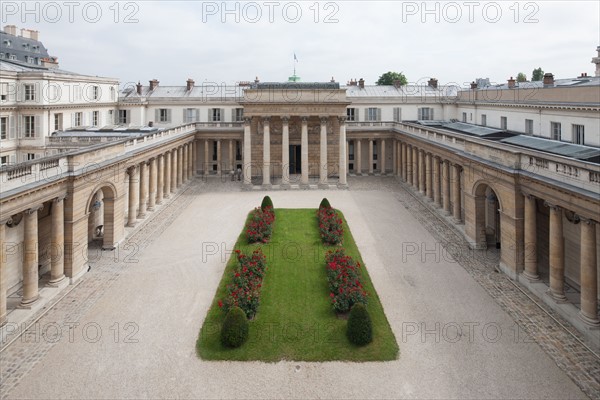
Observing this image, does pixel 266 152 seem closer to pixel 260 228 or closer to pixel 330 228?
pixel 260 228

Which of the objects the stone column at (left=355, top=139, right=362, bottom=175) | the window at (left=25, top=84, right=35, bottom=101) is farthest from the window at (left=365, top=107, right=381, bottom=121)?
the window at (left=25, top=84, right=35, bottom=101)

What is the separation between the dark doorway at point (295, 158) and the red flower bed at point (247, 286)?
115ft

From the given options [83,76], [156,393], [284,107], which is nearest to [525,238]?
[156,393]

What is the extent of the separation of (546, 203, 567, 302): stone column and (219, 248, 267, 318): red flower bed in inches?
591

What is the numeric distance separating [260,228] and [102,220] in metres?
12.6

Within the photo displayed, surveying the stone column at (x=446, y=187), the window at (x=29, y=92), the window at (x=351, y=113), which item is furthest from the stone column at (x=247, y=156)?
the stone column at (x=446, y=187)

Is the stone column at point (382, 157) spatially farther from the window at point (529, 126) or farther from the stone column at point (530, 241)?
the stone column at point (530, 241)

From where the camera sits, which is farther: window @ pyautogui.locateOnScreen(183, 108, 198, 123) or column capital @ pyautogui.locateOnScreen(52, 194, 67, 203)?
window @ pyautogui.locateOnScreen(183, 108, 198, 123)

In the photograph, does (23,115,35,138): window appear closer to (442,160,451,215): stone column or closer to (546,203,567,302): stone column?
(442,160,451,215): stone column

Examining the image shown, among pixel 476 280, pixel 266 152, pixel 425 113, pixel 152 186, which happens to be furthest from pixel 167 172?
pixel 425 113

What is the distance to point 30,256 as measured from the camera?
23.4 m

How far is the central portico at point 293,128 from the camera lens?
55.9 meters

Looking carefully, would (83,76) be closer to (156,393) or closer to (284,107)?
(284,107)

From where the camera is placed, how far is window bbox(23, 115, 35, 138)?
1858 inches
